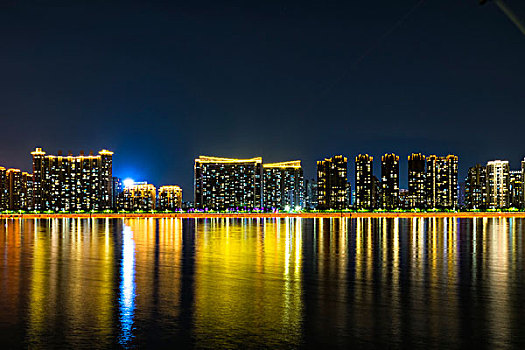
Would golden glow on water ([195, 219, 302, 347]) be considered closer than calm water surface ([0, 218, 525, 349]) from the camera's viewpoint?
No

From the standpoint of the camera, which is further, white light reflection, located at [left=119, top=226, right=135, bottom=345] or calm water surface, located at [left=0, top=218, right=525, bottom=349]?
white light reflection, located at [left=119, top=226, right=135, bottom=345]

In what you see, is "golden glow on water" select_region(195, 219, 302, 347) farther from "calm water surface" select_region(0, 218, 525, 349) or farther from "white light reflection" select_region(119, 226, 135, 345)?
"white light reflection" select_region(119, 226, 135, 345)

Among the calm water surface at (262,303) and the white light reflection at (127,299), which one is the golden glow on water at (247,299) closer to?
the calm water surface at (262,303)

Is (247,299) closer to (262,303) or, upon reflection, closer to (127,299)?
(262,303)

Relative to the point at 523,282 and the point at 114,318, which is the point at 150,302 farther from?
the point at 523,282

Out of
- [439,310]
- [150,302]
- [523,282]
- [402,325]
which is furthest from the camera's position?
[523,282]

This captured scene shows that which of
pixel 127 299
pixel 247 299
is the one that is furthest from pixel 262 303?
pixel 127 299

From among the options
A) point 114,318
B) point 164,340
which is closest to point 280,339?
point 164,340

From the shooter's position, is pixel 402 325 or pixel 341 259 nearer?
pixel 402 325

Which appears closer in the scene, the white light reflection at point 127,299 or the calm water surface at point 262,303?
the calm water surface at point 262,303

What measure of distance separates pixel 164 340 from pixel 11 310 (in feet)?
24.2

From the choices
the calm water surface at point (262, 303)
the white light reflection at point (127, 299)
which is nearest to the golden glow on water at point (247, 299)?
the calm water surface at point (262, 303)

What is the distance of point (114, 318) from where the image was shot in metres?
18.4

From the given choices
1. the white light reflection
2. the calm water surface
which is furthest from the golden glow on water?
the white light reflection
